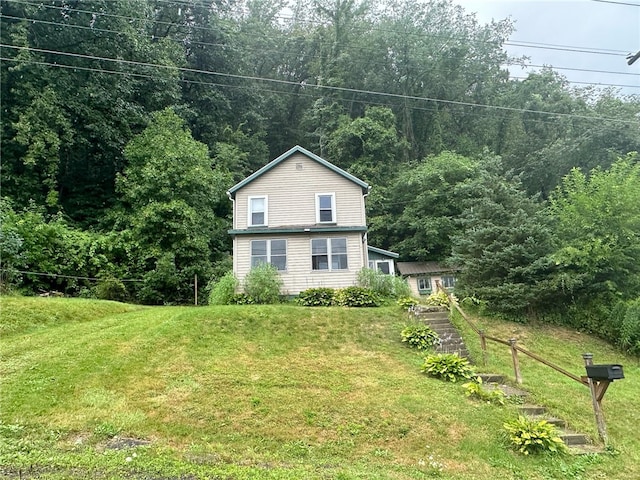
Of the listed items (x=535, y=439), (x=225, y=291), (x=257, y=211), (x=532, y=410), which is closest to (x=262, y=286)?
(x=225, y=291)

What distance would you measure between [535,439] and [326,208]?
12.2m

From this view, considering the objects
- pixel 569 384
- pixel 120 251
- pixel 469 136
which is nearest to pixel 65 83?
pixel 120 251

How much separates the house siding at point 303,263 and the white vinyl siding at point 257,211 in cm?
70

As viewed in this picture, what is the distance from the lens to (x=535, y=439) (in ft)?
20.3

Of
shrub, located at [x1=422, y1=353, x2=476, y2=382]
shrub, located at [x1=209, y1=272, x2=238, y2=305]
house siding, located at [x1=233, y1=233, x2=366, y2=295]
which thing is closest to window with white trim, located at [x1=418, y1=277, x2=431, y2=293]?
house siding, located at [x1=233, y1=233, x2=366, y2=295]

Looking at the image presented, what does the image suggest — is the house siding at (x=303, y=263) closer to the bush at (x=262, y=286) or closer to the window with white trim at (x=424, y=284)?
the bush at (x=262, y=286)

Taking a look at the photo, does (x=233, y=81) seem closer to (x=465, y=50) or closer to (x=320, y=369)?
(x=465, y=50)

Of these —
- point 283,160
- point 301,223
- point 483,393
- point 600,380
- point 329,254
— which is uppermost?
point 283,160

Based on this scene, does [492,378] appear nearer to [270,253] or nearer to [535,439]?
[535,439]

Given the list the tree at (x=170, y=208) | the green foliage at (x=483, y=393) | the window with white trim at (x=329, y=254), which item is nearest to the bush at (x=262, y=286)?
the window with white trim at (x=329, y=254)

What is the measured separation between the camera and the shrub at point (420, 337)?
35.9 ft

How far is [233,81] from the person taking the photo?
33781mm

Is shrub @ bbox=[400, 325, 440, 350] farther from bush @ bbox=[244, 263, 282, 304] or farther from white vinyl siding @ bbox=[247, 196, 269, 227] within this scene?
white vinyl siding @ bbox=[247, 196, 269, 227]

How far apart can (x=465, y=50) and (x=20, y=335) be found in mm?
39543
